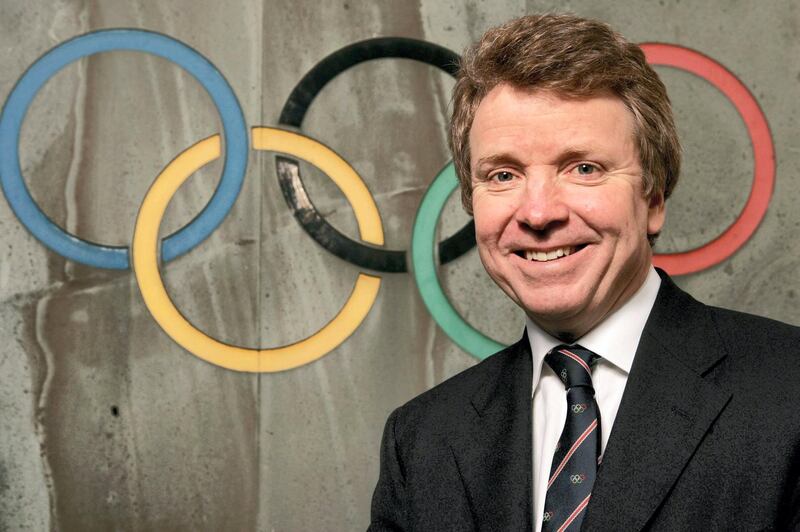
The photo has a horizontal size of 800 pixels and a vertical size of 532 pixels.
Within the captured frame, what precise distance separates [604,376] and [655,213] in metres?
0.26

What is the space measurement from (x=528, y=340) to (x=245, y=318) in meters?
1.26

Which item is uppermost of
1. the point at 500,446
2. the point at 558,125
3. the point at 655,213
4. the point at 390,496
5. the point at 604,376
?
the point at 558,125

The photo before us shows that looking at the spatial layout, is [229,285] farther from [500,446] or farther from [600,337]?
[600,337]

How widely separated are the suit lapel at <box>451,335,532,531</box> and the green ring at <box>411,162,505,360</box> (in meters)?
1.06

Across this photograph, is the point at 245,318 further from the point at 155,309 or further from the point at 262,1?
the point at 262,1

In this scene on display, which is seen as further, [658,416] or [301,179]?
[301,179]

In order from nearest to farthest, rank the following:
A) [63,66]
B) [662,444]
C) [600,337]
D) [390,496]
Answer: [662,444] < [600,337] < [390,496] < [63,66]

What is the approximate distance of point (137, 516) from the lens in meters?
2.50

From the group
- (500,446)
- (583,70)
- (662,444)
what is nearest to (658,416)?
(662,444)

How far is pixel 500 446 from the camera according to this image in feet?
4.49

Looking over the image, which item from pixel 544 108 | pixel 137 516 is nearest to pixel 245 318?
pixel 137 516

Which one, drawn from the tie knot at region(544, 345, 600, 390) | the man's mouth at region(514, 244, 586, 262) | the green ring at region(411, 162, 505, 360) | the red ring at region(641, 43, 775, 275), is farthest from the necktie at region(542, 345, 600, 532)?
the red ring at region(641, 43, 775, 275)

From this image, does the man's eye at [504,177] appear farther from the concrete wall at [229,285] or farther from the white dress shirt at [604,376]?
the concrete wall at [229,285]

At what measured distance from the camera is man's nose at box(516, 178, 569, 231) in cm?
124
